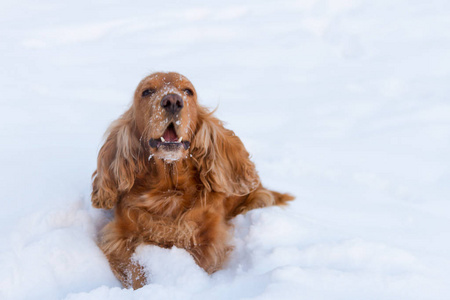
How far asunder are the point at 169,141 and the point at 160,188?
0.32 m

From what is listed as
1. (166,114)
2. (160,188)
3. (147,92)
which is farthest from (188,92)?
(160,188)

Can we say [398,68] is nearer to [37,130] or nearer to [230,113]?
[230,113]

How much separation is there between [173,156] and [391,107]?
330 cm

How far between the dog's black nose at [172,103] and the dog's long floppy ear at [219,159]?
34 centimetres

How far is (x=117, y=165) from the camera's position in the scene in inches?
91.4

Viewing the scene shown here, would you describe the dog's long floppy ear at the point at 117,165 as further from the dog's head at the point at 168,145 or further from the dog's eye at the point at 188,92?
the dog's eye at the point at 188,92

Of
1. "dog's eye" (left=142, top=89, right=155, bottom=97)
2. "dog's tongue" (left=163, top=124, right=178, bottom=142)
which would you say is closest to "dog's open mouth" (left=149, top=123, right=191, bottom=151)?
"dog's tongue" (left=163, top=124, right=178, bottom=142)

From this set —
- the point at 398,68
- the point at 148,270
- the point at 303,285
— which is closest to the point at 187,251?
the point at 148,270

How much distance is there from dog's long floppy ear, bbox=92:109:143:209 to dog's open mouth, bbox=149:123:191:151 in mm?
273

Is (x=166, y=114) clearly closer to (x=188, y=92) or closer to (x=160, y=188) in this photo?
(x=188, y=92)

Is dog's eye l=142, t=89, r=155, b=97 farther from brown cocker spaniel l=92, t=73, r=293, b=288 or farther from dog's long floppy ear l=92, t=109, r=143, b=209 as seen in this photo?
dog's long floppy ear l=92, t=109, r=143, b=209

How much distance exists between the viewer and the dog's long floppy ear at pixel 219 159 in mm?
2373

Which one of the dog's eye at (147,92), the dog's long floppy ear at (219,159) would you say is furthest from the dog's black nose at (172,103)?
the dog's long floppy ear at (219,159)

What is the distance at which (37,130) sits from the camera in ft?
10.8
